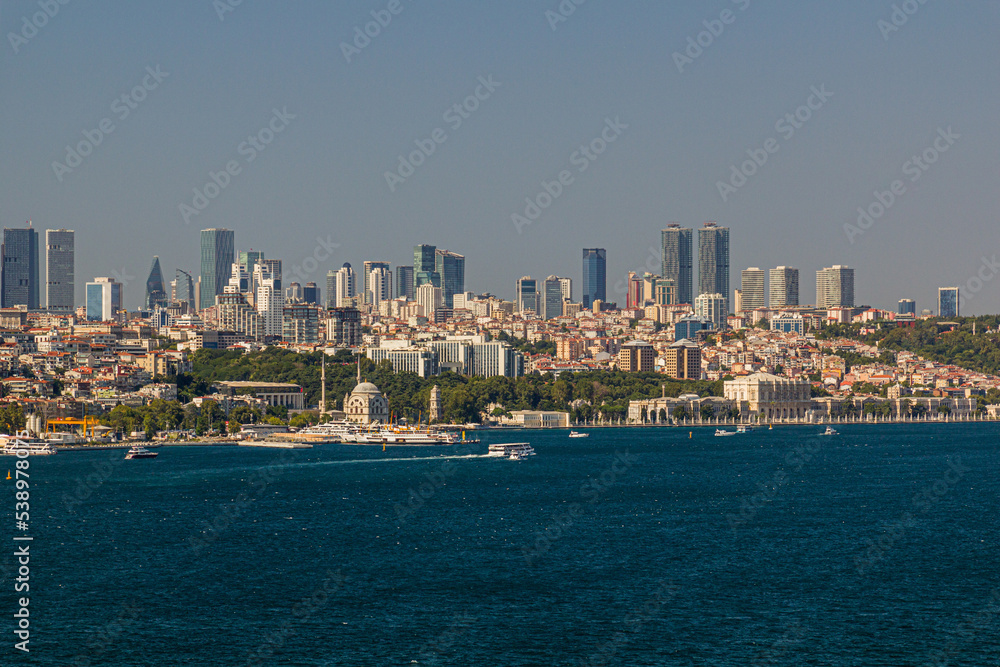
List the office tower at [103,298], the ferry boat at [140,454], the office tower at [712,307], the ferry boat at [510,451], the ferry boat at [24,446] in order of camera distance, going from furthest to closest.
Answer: the office tower at [712,307]
the office tower at [103,298]
the ferry boat at [24,446]
the ferry boat at [510,451]
the ferry boat at [140,454]

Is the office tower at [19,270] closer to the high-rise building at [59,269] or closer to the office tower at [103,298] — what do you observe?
the high-rise building at [59,269]

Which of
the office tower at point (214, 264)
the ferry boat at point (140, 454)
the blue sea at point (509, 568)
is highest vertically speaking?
the office tower at point (214, 264)

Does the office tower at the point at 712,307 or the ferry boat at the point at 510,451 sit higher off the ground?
the office tower at the point at 712,307

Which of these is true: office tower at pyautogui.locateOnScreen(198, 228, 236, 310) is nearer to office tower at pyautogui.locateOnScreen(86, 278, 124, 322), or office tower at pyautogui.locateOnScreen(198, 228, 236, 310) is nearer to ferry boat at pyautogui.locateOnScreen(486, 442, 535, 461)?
office tower at pyautogui.locateOnScreen(86, 278, 124, 322)

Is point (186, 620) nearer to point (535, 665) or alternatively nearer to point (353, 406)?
point (535, 665)

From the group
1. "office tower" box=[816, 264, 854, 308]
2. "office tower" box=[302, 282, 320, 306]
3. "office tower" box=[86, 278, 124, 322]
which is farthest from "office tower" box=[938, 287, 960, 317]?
"office tower" box=[86, 278, 124, 322]

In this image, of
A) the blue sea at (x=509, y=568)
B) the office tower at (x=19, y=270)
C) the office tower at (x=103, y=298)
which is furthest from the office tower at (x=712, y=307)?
the blue sea at (x=509, y=568)

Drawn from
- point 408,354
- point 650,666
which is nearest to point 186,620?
point 650,666

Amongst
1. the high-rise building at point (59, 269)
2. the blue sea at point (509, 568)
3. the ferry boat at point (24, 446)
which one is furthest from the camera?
the high-rise building at point (59, 269)

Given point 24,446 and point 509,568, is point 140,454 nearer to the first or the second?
point 24,446
